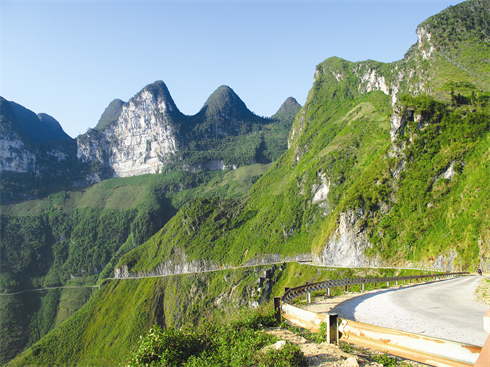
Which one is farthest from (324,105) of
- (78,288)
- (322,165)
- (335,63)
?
(78,288)

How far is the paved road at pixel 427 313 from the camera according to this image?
1062 centimetres

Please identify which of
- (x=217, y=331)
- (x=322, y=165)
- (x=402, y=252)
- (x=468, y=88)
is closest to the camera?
(x=217, y=331)

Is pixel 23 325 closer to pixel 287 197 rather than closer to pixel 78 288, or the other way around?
pixel 78 288

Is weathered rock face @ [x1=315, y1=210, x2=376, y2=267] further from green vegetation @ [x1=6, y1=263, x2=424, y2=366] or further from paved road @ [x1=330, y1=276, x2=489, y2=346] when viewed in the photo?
paved road @ [x1=330, y1=276, x2=489, y2=346]

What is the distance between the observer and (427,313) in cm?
1373

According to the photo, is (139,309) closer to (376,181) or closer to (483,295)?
(376,181)

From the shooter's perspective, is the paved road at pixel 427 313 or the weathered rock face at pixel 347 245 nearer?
the paved road at pixel 427 313

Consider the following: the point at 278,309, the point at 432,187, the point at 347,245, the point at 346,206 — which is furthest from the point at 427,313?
the point at 346,206

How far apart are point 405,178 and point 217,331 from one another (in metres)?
61.4

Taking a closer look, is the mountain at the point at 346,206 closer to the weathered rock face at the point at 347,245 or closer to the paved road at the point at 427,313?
the weathered rock face at the point at 347,245

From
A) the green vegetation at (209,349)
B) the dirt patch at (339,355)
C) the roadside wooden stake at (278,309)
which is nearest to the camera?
the green vegetation at (209,349)

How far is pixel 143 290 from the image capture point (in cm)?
12725

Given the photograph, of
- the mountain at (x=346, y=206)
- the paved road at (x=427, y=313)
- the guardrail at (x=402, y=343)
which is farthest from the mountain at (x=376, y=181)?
the guardrail at (x=402, y=343)

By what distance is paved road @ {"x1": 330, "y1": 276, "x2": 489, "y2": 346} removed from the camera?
10625 mm
